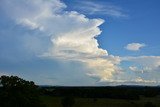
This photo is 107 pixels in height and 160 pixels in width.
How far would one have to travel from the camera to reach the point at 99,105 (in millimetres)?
133000

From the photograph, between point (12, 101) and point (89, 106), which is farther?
point (89, 106)

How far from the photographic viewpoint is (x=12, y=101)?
5653 centimetres

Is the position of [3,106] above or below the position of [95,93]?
below

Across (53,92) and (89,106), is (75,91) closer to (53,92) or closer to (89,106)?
(53,92)

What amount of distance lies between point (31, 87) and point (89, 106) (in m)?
69.2

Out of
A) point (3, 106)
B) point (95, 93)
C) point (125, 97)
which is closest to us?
point (3, 106)

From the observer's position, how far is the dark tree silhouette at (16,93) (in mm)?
56812

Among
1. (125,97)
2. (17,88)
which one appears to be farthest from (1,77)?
(125,97)

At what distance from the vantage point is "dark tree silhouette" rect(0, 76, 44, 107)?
5681 cm

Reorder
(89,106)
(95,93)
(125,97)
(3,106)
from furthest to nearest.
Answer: (95,93)
(125,97)
(89,106)
(3,106)

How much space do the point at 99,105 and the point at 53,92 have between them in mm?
59250

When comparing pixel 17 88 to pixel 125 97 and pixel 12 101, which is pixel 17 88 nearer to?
pixel 12 101

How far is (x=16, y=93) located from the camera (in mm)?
57312

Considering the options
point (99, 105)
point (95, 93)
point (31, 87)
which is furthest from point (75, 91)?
point (31, 87)
